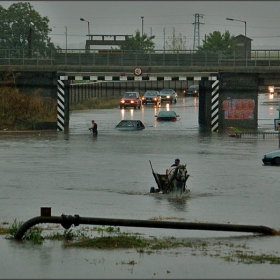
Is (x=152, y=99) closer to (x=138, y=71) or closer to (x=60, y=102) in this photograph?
(x=138, y=71)

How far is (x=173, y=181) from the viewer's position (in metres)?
27.2

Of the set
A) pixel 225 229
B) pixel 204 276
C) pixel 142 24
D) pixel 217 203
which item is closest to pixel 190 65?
pixel 217 203

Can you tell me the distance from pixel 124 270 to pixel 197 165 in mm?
23576

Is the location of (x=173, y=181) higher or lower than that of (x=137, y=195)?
higher

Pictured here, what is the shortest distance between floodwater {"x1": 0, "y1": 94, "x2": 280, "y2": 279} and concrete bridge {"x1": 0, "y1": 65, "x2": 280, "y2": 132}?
2.42m

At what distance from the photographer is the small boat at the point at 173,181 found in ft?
87.2

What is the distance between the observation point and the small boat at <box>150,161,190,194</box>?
26594 millimetres

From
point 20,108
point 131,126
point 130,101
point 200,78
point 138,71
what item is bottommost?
point 131,126

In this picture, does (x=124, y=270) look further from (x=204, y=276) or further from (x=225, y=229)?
(x=225, y=229)

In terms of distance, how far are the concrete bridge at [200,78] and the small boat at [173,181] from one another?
103 feet

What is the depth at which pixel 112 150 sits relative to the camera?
45281 millimetres

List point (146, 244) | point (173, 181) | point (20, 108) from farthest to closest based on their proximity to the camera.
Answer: point (20, 108) → point (173, 181) → point (146, 244)

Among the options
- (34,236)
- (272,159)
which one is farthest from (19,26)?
(34,236)

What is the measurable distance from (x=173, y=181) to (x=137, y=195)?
55.5 inches
